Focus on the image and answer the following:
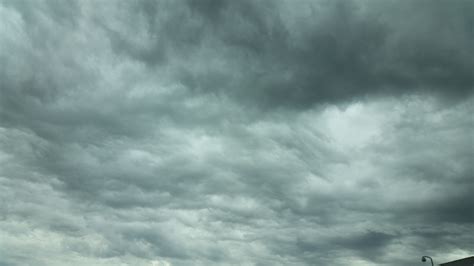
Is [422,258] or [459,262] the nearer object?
[422,258]

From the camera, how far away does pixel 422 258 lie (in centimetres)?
5638

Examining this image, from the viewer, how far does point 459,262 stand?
3226 inches

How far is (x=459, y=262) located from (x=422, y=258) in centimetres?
3351
